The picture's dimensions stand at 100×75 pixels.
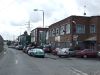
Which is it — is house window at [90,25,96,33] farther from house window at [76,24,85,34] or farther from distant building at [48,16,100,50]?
house window at [76,24,85,34]

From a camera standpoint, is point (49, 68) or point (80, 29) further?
point (80, 29)

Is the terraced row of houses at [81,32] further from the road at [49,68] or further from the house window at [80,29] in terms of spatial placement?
the road at [49,68]

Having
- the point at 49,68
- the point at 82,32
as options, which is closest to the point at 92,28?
the point at 82,32

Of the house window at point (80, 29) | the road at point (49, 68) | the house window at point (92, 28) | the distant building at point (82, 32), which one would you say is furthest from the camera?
the house window at point (80, 29)

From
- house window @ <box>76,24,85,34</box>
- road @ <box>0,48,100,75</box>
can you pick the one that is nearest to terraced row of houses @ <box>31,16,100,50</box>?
Result: house window @ <box>76,24,85,34</box>

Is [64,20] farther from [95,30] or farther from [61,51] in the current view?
[61,51]

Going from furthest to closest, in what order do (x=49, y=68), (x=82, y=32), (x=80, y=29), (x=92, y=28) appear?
(x=82, y=32) < (x=80, y=29) < (x=92, y=28) < (x=49, y=68)

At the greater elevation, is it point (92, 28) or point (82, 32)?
point (92, 28)

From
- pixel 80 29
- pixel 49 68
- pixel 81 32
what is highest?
pixel 80 29

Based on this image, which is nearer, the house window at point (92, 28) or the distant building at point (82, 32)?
the distant building at point (82, 32)

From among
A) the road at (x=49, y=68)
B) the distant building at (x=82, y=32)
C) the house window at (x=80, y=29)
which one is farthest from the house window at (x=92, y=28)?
the road at (x=49, y=68)

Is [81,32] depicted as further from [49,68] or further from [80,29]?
[49,68]

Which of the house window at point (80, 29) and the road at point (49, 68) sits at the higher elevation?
the house window at point (80, 29)

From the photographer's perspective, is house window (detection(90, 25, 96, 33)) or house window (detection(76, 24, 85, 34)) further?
house window (detection(76, 24, 85, 34))
